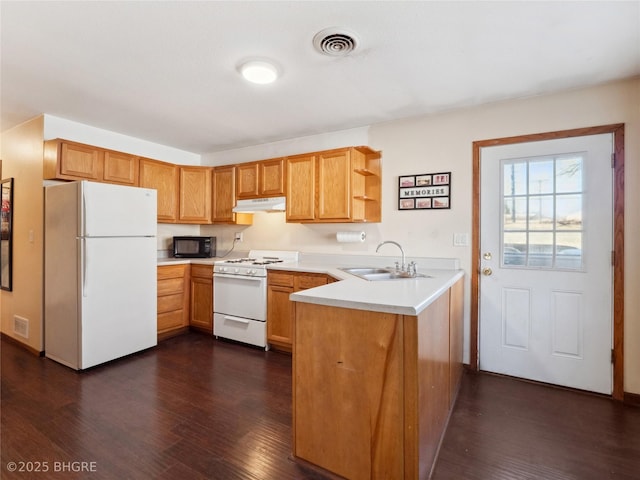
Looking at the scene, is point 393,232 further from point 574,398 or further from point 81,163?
point 81,163

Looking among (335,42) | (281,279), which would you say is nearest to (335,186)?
(281,279)

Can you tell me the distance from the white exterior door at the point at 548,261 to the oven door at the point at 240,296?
6.79 feet

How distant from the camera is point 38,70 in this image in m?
2.25

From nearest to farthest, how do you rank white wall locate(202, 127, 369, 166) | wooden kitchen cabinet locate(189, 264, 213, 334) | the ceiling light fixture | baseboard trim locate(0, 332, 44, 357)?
the ceiling light fixture → baseboard trim locate(0, 332, 44, 357) → white wall locate(202, 127, 369, 166) → wooden kitchen cabinet locate(189, 264, 213, 334)

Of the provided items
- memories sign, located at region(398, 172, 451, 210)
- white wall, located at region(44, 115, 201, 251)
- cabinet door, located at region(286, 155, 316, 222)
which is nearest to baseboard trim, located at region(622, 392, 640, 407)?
memories sign, located at region(398, 172, 451, 210)

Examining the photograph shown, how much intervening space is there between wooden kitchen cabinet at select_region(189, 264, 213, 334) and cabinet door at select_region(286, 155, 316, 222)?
119 centimetres

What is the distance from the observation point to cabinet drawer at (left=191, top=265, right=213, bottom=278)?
3761 mm

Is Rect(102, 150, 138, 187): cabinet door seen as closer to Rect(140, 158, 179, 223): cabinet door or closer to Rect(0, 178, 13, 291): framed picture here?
Rect(140, 158, 179, 223): cabinet door

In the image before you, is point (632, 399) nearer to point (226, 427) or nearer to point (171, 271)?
point (226, 427)

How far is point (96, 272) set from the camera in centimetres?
282

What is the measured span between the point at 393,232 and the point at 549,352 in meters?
1.61

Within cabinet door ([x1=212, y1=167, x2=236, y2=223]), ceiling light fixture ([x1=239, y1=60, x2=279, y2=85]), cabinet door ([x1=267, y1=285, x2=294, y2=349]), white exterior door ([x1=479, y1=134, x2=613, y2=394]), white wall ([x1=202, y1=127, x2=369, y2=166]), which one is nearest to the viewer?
ceiling light fixture ([x1=239, y1=60, x2=279, y2=85])

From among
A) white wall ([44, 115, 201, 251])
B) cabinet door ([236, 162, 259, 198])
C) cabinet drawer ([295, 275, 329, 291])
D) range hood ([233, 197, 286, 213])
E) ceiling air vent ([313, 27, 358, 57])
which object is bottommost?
cabinet drawer ([295, 275, 329, 291])

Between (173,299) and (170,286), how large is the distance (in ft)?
0.51
